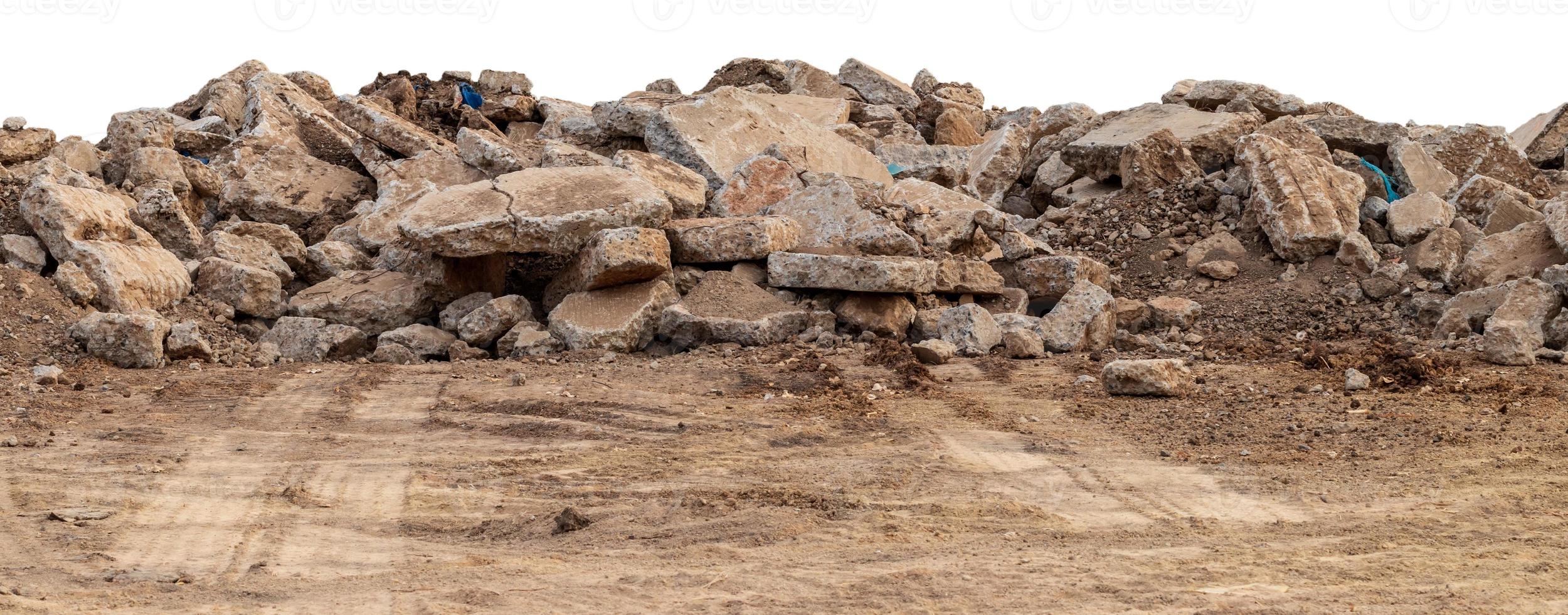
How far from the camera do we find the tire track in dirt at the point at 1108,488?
4.58 m

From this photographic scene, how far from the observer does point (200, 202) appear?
36.8ft

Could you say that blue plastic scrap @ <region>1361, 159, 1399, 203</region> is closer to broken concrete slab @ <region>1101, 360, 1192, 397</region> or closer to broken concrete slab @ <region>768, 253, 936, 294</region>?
broken concrete slab @ <region>768, 253, 936, 294</region>

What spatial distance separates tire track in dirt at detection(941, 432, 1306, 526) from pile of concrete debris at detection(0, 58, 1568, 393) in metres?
2.49

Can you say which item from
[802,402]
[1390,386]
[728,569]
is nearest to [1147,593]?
[728,569]

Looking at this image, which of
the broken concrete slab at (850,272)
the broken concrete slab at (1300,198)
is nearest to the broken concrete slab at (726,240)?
the broken concrete slab at (850,272)

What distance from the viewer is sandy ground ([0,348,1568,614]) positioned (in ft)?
11.9

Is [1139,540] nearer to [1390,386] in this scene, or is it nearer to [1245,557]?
[1245,557]

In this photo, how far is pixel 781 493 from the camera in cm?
483

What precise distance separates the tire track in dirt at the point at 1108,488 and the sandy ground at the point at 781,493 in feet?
0.08

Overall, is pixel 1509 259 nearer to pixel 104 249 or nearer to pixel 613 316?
pixel 613 316

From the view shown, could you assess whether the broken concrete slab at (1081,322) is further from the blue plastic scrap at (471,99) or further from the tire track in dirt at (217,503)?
the blue plastic scrap at (471,99)

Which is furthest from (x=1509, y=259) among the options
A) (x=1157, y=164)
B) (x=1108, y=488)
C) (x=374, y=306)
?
(x=374, y=306)

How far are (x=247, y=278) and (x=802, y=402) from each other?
471 cm

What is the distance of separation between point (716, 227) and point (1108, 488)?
4787 mm
